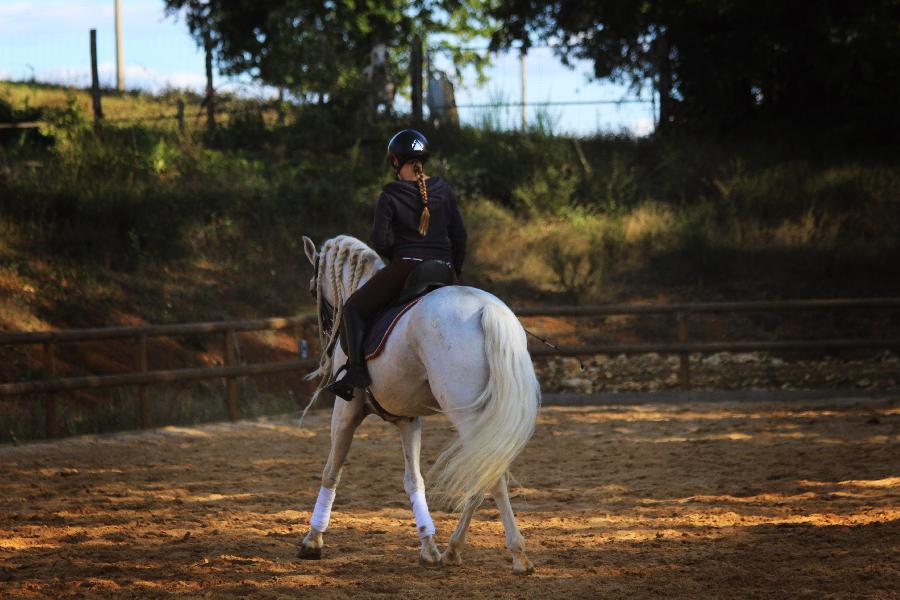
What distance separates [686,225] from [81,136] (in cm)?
1207

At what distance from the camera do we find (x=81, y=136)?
2188 cm

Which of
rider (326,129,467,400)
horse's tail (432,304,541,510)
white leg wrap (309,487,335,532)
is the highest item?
rider (326,129,467,400)

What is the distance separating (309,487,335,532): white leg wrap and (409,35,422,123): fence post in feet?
65.6

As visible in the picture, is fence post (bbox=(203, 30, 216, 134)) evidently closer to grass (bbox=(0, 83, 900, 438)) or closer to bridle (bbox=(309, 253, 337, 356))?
grass (bbox=(0, 83, 900, 438))

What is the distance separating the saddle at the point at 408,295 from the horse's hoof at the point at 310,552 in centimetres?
125

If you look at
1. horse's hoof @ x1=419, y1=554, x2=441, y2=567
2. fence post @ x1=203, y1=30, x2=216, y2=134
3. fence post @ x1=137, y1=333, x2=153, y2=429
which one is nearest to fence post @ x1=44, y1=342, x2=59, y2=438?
fence post @ x1=137, y1=333, x2=153, y2=429

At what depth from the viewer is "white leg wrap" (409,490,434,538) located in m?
6.59

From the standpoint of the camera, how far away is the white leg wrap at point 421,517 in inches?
259

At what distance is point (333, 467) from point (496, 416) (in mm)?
1532

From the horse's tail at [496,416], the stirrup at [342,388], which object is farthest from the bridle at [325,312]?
the horse's tail at [496,416]

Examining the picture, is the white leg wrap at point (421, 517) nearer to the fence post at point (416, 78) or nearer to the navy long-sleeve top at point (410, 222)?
the navy long-sleeve top at point (410, 222)

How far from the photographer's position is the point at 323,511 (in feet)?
22.5

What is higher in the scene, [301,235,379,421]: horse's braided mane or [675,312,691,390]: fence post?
[301,235,379,421]: horse's braided mane

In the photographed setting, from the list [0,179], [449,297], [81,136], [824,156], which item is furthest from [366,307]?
[824,156]
